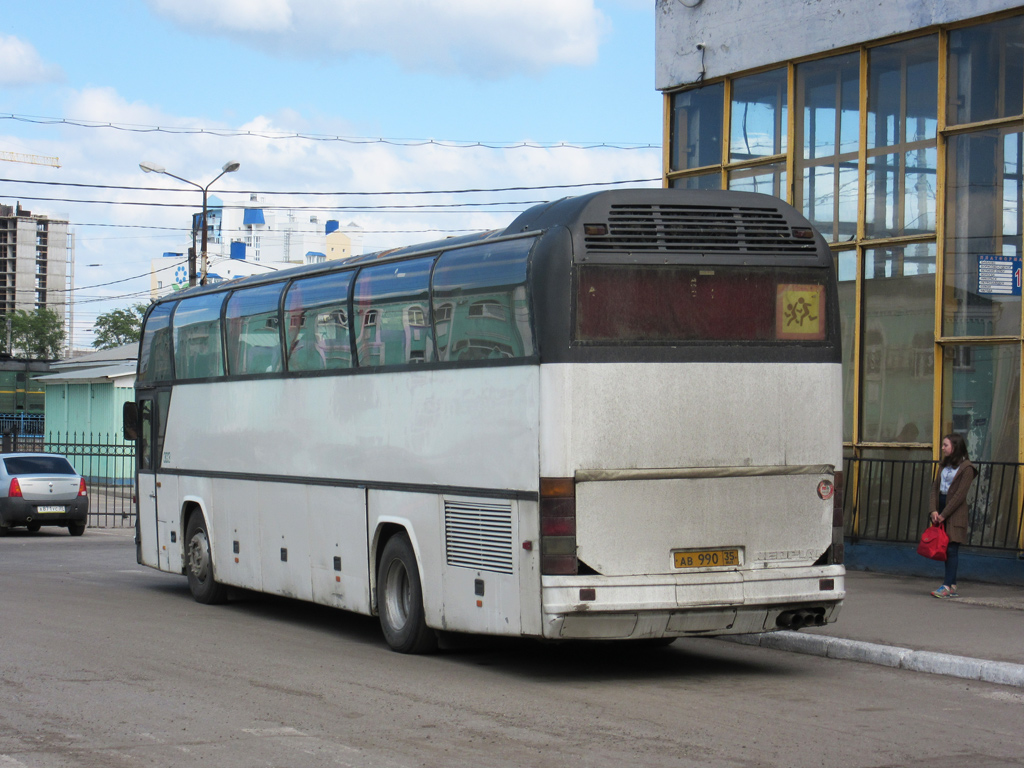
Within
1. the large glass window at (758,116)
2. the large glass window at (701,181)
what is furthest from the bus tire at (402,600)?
the large glass window at (758,116)

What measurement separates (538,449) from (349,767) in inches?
125

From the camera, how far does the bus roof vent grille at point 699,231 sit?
9.70 m

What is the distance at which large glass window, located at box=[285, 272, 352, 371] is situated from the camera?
1233 cm

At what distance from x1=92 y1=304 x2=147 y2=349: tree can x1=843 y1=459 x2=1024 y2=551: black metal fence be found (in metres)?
111

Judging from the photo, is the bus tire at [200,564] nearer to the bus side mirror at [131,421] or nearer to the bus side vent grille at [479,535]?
the bus side mirror at [131,421]

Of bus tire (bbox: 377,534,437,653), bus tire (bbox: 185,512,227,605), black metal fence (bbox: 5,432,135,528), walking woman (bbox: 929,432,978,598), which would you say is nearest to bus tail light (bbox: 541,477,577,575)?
Answer: bus tire (bbox: 377,534,437,653)

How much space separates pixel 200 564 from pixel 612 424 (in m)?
7.64

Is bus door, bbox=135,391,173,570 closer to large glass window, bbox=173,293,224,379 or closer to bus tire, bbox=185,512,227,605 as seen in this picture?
bus tire, bbox=185,512,227,605

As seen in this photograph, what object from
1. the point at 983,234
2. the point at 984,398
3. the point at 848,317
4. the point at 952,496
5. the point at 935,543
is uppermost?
the point at 983,234

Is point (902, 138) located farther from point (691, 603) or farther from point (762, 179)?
point (691, 603)

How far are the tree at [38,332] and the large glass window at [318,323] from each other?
122 metres

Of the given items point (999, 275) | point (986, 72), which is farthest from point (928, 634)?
point (986, 72)

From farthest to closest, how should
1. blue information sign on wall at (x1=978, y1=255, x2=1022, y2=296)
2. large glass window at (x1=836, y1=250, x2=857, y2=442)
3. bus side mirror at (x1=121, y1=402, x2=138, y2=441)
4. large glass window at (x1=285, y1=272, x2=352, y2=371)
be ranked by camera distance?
large glass window at (x1=836, y1=250, x2=857, y2=442)
bus side mirror at (x1=121, y1=402, x2=138, y2=441)
blue information sign on wall at (x1=978, y1=255, x2=1022, y2=296)
large glass window at (x1=285, y1=272, x2=352, y2=371)

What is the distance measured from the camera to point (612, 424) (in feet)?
31.3
